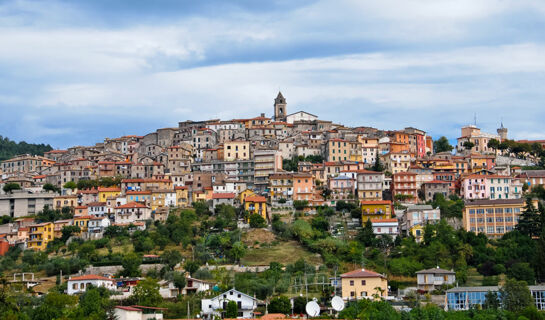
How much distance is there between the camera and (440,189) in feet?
239

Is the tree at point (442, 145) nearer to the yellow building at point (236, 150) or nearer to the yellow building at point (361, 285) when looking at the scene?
the yellow building at point (236, 150)

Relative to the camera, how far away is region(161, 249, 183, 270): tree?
188 ft

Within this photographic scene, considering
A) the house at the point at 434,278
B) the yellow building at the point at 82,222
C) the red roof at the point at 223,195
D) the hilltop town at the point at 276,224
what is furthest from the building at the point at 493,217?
the yellow building at the point at 82,222

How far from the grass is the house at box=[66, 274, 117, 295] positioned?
1085cm

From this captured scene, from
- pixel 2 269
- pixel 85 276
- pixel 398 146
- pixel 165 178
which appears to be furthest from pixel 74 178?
pixel 398 146

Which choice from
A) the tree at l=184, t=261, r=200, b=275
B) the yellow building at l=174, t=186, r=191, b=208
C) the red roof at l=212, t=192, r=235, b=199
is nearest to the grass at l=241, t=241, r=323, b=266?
the tree at l=184, t=261, r=200, b=275

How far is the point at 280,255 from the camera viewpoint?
60531mm

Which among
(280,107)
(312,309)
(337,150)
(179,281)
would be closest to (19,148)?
(280,107)

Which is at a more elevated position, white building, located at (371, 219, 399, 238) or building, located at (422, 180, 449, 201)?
building, located at (422, 180, 449, 201)

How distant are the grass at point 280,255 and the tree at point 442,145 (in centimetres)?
3502

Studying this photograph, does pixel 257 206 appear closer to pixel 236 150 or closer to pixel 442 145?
pixel 236 150

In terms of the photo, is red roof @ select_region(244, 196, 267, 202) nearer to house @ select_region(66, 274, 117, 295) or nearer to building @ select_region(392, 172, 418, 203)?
building @ select_region(392, 172, 418, 203)

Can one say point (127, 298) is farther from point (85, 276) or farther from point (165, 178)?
point (165, 178)

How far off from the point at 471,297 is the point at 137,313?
67.7 ft
